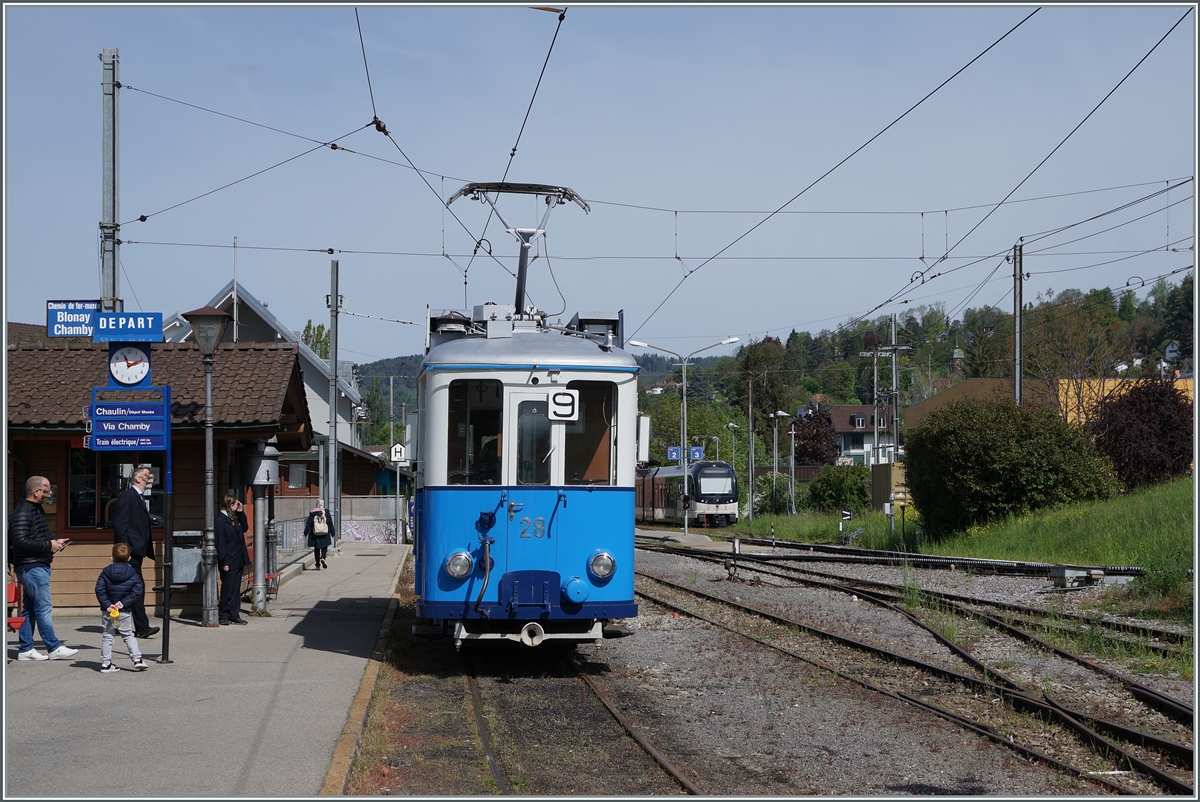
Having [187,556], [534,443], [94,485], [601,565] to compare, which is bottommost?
[187,556]

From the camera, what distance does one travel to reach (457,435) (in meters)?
10.7

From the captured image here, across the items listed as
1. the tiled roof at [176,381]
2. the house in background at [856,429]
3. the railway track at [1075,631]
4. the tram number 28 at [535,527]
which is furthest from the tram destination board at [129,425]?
the house in background at [856,429]

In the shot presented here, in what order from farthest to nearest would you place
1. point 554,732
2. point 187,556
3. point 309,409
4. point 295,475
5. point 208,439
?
point 309,409, point 295,475, point 187,556, point 208,439, point 554,732


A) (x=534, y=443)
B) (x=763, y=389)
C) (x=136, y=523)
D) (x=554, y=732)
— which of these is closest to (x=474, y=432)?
(x=534, y=443)

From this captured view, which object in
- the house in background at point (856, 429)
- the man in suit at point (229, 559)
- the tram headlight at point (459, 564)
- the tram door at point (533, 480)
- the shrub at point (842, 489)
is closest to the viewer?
the tram headlight at point (459, 564)

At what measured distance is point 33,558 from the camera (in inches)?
415

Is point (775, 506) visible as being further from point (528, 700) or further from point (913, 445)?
point (528, 700)

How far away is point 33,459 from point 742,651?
905 centimetres

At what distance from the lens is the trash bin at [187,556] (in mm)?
14008

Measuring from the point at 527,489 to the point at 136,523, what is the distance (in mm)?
4565

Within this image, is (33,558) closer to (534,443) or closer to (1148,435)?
(534,443)

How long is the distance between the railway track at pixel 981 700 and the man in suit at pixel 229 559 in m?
6.08

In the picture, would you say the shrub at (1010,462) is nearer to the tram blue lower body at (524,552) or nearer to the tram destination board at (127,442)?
the tram blue lower body at (524,552)

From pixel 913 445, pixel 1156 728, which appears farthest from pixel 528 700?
pixel 913 445
